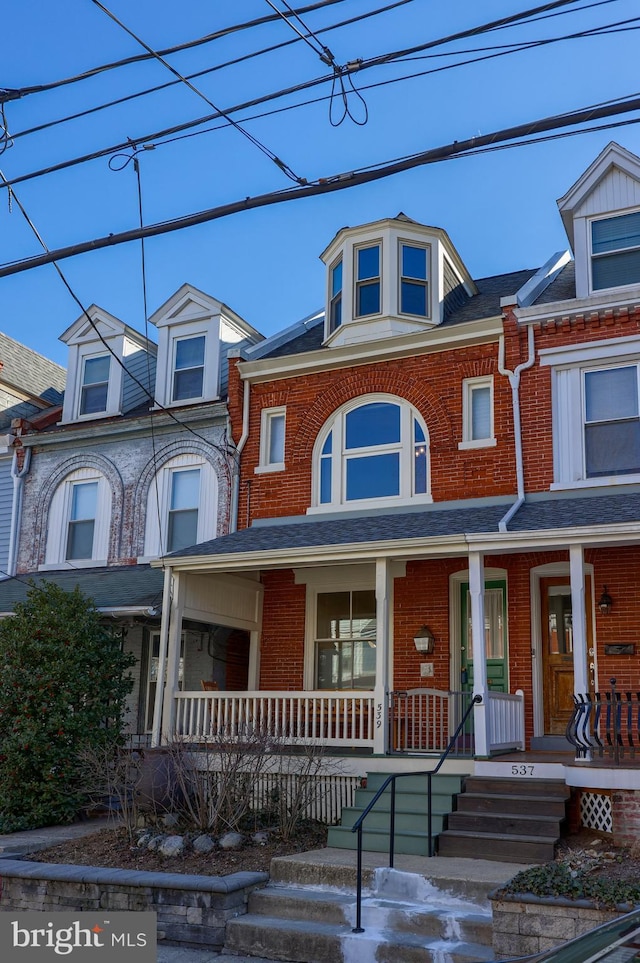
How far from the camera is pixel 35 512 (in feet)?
58.9

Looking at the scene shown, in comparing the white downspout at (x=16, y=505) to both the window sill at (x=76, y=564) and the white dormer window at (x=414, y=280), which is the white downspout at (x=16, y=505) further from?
the white dormer window at (x=414, y=280)

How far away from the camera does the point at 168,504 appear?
16.7 m

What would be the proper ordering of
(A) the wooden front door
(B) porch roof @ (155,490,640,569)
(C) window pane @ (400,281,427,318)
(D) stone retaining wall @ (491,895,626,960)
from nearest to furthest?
1. (D) stone retaining wall @ (491,895,626,960)
2. (B) porch roof @ (155,490,640,569)
3. (A) the wooden front door
4. (C) window pane @ (400,281,427,318)

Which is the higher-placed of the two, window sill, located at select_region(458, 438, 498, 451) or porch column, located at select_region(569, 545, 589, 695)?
window sill, located at select_region(458, 438, 498, 451)

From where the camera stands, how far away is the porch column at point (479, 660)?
1099 centimetres

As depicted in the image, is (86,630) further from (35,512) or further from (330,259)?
(330,259)

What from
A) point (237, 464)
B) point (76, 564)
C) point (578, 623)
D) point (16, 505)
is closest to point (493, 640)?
point (578, 623)

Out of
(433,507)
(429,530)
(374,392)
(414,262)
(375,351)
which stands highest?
(414,262)

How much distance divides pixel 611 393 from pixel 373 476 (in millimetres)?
3785

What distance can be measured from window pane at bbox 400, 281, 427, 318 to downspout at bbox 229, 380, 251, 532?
2936 millimetres

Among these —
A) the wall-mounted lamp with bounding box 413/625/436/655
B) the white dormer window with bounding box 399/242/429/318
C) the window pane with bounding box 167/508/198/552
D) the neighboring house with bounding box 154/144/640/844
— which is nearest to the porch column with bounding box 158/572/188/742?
the neighboring house with bounding box 154/144/640/844

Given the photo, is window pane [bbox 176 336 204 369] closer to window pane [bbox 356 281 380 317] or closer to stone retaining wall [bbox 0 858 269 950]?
window pane [bbox 356 281 380 317]

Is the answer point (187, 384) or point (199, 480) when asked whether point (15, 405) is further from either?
point (199, 480)

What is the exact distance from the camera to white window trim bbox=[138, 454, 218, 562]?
16.2m
